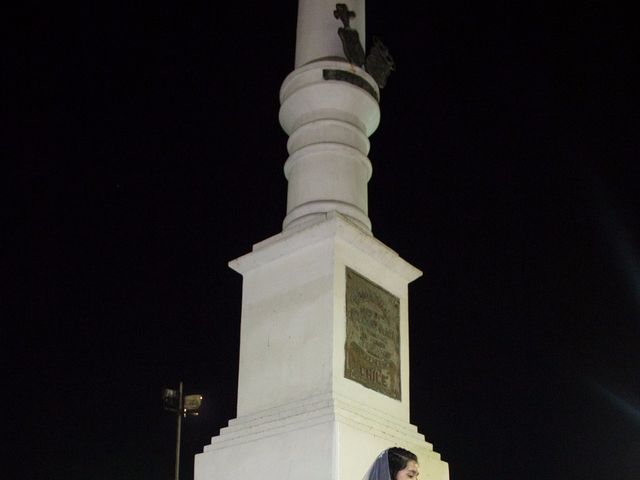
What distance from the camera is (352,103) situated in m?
7.45

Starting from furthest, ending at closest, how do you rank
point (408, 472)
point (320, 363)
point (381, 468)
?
point (320, 363), point (381, 468), point (408, 472)

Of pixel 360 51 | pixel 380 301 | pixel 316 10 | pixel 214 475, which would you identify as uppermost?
pixel 316 10

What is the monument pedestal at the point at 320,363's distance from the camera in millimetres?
5941

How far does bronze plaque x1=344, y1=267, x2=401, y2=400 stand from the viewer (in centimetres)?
642

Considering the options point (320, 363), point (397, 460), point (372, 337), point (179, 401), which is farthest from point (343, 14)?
point (179, 401)

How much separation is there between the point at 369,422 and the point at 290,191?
7.07 ft

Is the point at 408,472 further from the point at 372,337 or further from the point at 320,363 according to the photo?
the point at 372,337

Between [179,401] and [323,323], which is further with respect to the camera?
[179,401]

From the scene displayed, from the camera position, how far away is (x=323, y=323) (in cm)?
637

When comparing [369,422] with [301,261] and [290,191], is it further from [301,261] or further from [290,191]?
[290,191]

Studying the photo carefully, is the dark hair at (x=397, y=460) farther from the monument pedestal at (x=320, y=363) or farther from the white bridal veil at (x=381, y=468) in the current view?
the monument pedestal at (x=320, y=363)

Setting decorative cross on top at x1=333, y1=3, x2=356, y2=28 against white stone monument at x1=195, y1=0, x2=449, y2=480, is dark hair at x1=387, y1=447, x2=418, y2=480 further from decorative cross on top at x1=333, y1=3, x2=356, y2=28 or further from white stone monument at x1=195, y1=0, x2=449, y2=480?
decorative cross on top at x1=333, y1=3, x2=356, y2=28

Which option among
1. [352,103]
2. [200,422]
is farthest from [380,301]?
[200,422]

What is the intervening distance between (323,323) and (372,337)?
1.52ft
